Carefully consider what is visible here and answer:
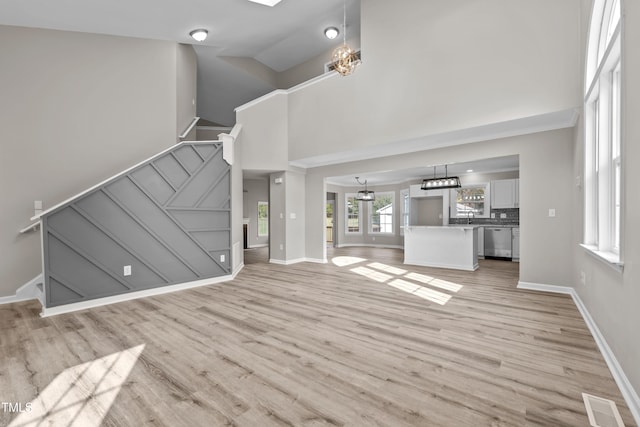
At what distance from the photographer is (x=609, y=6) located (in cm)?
277

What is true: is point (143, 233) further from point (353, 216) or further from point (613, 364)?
point (353, 216)

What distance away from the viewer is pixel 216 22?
521cm

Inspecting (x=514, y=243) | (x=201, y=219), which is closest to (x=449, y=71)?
(x=201, y=219)

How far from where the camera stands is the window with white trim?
477 inches

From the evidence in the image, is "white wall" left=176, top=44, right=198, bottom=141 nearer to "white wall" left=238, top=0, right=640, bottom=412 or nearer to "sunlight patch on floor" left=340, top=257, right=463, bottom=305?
"white wall" left=238, top=0, right=640, bottom=412

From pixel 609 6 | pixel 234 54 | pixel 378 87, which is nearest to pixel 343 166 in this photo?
pixel 378 87

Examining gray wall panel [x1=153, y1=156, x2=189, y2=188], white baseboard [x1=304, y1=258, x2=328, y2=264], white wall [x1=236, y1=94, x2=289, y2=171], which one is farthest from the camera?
white baseboard [x1=304, y1=258, x2=328, y2=264]

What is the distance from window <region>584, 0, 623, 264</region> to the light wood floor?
101 cm

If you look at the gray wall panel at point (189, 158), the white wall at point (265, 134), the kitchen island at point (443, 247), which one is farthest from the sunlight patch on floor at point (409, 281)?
the gray wall panel at point (189, 158)

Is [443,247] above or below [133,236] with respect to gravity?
below

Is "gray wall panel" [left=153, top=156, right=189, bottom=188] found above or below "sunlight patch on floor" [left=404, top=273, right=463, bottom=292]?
above

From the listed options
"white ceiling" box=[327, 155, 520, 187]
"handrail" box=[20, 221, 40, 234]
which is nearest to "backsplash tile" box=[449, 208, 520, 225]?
"white ceiling" box=[327, 155, 520, 187]

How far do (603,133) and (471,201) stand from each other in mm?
6585

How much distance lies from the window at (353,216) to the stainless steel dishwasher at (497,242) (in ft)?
16.0
